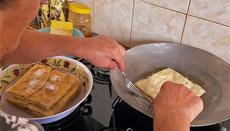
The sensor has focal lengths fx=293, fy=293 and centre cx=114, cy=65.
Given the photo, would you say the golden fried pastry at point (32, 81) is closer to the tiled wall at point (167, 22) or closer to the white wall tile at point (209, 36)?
the tiled wall at point (167, 22)

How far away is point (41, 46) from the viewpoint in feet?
2.35

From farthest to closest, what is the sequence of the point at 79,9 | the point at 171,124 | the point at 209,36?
the point at 79,9, the point at 209,36, the point at 171,124

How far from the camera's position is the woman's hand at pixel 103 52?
69cm

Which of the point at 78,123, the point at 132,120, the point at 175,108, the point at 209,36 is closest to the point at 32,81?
the point at 78,123

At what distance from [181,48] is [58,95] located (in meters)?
0.36

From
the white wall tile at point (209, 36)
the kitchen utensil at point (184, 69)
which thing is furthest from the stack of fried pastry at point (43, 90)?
the white wall tile at point (209, 36)

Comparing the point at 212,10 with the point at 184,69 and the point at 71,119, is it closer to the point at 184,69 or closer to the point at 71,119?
the point at 184,69

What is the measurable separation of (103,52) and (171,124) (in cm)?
24

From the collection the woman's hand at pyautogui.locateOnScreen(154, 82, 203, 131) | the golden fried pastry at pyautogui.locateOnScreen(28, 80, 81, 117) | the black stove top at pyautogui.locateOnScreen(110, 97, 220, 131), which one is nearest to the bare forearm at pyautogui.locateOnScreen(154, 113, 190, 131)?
the woman's hand at pyautogui.locateOnScreen(154, 82, 203, 131)

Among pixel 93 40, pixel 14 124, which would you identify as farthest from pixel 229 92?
pixel 14 124

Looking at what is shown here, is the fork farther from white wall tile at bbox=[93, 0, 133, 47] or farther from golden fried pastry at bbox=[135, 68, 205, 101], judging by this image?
white wall tile at bbox=[93, 0, 133, 47]

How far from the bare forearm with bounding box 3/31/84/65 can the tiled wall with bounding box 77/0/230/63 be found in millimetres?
247

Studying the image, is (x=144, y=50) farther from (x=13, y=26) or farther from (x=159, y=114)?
(x=13, y=26)

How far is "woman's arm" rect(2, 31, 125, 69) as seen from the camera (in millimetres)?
689
